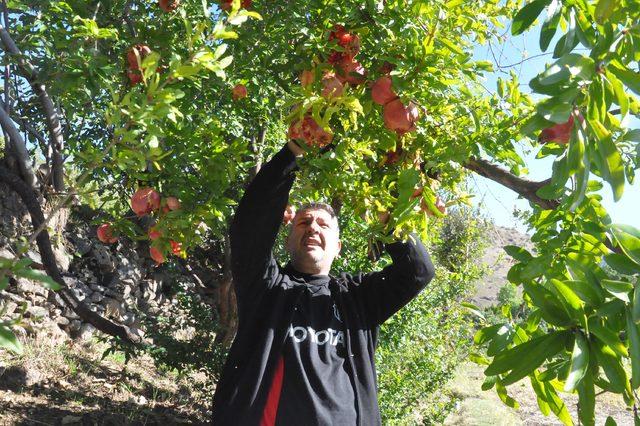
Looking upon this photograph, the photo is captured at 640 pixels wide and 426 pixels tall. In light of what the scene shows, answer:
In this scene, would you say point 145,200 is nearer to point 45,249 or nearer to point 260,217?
point 260,217

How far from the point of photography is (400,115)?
1490 millimetres

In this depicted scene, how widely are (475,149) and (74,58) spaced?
1.20m

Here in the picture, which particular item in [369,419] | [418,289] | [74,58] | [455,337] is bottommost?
[369,419]

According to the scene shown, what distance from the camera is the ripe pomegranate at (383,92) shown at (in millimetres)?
1471

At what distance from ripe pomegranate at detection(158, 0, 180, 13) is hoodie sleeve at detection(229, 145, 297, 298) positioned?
83cm

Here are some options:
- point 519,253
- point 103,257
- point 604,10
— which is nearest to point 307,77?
point 519,253

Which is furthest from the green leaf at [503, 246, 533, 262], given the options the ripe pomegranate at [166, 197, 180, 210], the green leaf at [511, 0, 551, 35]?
the ripe pomegranate at [166, 197, 180, 210]

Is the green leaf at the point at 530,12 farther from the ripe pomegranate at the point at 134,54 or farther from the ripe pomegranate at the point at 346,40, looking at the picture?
the ripe pomegranate at the point at 134,54

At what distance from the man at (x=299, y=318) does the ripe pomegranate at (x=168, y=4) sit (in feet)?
2.76

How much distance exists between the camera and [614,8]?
789 millimetres

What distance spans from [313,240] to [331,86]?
28.4 inches

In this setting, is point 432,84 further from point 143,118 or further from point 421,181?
point 143,118

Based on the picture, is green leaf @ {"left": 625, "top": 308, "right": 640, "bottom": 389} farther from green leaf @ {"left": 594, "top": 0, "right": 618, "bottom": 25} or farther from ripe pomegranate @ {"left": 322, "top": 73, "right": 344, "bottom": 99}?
ripe pomegranate @ {"left": 322, "top": 73, "right": 344, "bottom": 99}

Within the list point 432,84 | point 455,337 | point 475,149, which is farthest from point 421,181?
point 455,337
